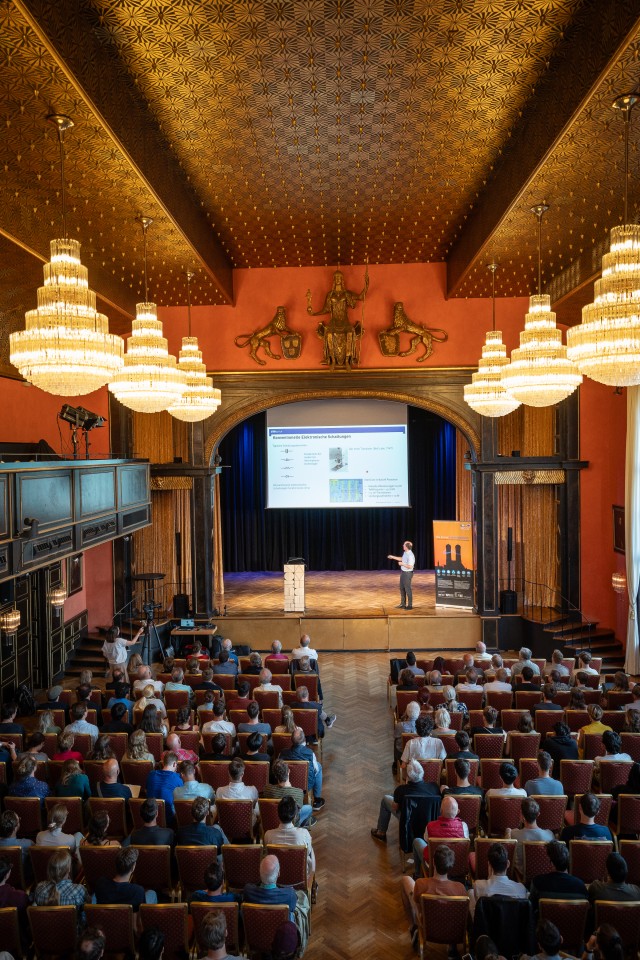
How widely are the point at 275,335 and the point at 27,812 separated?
904 cm

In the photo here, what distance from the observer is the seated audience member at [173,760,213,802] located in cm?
504

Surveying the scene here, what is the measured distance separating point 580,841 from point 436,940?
3.63 ft

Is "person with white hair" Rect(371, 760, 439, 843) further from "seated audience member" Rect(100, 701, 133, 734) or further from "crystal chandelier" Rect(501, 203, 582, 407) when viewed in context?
"crystal chandelier" Rect(501, 203, 582, 407)

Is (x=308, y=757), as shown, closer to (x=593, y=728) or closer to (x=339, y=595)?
(x=593, y=728)

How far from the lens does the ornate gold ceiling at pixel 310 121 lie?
4.91 metres

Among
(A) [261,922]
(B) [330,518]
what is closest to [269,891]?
(A) [261,922]

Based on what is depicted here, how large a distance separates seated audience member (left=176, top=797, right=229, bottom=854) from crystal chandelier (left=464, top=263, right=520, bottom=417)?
6120 millimetres

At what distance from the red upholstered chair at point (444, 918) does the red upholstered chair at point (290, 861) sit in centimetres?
81

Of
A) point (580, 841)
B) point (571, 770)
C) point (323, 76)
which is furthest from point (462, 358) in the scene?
point (580, 841)

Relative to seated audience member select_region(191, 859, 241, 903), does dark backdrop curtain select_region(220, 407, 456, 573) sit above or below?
above

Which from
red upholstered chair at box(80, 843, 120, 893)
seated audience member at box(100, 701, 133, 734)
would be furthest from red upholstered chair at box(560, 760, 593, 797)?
seated audience member at box(100, 701, 133, 734)

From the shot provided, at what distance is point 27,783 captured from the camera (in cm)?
512

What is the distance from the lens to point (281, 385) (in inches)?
498

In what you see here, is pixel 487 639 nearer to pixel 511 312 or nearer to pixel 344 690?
pixel 344 690
